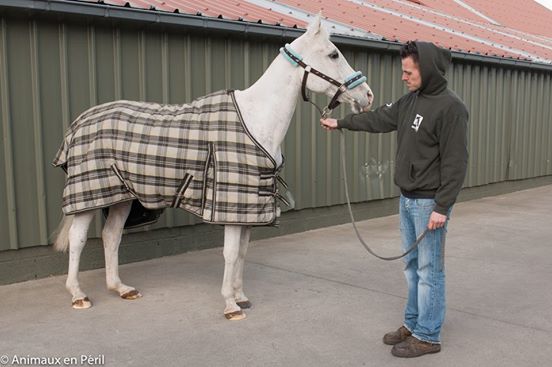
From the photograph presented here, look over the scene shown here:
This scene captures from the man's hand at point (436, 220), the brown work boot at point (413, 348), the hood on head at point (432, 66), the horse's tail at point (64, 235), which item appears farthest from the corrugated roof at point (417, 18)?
the brown work boot at point (413, 348)

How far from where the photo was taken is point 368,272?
18.2ft

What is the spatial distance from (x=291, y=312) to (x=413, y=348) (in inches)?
42.8

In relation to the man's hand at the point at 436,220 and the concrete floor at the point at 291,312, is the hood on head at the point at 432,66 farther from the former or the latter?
the concrete floor at the point at 291,312

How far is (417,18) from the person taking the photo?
11.5m

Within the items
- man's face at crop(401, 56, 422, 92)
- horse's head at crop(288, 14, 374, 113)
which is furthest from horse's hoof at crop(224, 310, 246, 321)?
man's face at crop(401, 56, 422, 92)

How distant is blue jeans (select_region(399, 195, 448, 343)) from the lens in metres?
3.49

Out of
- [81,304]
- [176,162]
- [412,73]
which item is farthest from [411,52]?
[81,304]

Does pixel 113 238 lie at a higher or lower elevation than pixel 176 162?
lower

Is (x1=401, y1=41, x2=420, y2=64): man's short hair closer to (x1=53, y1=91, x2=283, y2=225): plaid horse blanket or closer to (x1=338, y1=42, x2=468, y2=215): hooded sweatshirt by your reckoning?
(x1=338, y1=42, x2=468, y2=215): hooded sweatshirt

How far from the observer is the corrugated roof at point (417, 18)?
6.69 metres

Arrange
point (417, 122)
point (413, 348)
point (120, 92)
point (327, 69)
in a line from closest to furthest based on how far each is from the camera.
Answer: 1. point (417, 122)
2. point (413, 348)
3. point (327, 69)
4. point (120, 92)

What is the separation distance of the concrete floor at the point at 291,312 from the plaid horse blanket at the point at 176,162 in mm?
804

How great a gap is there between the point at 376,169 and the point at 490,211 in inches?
84.8

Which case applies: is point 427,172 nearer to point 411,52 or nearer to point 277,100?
point 411,52
